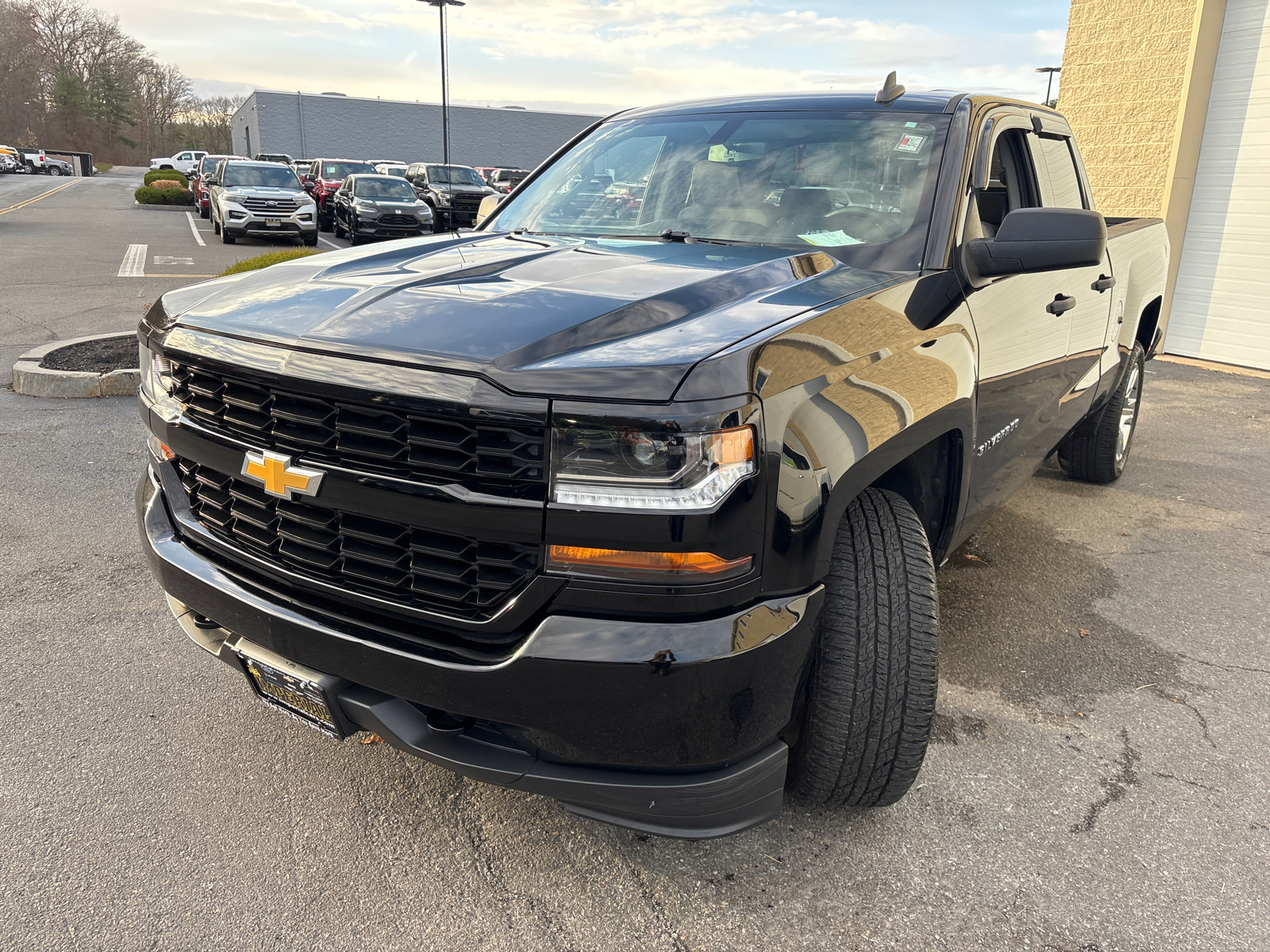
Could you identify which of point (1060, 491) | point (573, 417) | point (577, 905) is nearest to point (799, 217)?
point (573, 417)

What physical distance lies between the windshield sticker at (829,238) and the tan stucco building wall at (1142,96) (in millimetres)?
8657

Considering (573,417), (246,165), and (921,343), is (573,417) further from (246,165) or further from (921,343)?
(246,165)

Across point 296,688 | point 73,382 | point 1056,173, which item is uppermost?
point 1056,173

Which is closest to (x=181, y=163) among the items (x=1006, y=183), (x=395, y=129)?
(x=395, y=129)

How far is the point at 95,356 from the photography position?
23.5 feet

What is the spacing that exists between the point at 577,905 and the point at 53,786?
150 cm

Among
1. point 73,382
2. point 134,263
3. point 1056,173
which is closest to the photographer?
point 1056,173

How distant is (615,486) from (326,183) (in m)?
24.6

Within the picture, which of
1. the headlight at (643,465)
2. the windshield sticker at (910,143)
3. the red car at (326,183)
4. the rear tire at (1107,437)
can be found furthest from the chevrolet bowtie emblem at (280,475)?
the red car at (326,183)

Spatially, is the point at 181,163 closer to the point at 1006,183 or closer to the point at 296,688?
the point at 1006,183

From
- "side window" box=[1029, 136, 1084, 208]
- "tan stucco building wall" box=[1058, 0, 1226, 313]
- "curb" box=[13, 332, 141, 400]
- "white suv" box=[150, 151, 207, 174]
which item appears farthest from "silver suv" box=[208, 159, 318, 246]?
"white suv" box=[150, 151, 207, 174]

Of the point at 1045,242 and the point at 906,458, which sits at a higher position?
the point at 1045,242

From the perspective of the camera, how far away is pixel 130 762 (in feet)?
8.52

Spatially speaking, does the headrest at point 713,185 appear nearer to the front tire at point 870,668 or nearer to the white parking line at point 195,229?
the front tire at point 870,668
